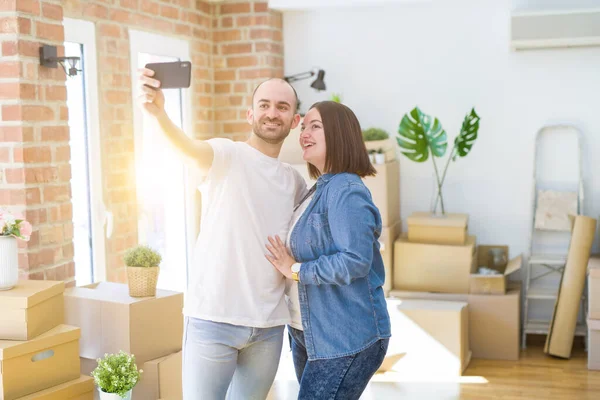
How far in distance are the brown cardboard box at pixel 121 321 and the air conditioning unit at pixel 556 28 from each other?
3014 millimetres

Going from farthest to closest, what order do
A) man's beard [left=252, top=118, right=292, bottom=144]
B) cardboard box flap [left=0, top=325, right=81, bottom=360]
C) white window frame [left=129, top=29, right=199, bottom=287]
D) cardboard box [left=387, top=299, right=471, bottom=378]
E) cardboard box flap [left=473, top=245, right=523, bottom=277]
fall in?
1. cardboard box flap [left=473, top=245, right=523, bottom=277]
2. cardboard box [left=387, top=299, right=471, bottom=378]
3. white window frame [left=129, top=29, right=199, bottom=287]
4. cardboard box flap [left=0, top=325, right=81, bottom=360]
5. man's beard [left=252, top=118, right=292, bottom=144]

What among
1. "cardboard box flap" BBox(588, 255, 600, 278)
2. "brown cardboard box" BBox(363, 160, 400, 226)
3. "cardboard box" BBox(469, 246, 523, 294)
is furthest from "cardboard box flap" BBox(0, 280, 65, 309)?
"cardboard box flap" BBox(588, 255, 600, 278)

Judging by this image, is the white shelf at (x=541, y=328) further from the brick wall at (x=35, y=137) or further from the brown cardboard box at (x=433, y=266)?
the brick wall at (x=35, y=137)

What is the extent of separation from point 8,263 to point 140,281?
2.09 ft

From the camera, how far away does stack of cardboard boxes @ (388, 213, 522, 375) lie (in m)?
5.11

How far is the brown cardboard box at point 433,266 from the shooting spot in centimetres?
520

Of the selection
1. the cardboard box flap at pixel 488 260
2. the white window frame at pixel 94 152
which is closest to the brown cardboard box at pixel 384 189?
the cardboard box flap at pixel 488 260

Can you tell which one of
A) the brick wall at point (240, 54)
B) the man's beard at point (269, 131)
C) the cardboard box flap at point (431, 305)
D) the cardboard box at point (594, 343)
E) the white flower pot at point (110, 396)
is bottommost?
the cardboard box at point (594, 343)

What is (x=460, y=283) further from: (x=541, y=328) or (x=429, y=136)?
(x=429, y=136)

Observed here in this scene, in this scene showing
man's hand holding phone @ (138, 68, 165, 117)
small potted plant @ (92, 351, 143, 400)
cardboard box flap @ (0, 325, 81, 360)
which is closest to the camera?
man's hand holding phone @ (138, 68, 165, 117)

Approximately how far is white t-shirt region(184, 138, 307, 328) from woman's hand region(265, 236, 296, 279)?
0.23 ft

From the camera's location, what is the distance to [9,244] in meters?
2.86

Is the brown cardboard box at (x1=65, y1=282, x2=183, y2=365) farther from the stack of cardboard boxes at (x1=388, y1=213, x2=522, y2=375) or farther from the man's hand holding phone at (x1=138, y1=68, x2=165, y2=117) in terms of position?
the stack of cardboard boxes at (x1=388, y1=213, x2=522, y2=375)

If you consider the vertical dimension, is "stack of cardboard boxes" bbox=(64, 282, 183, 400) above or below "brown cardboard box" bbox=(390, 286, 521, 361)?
above
